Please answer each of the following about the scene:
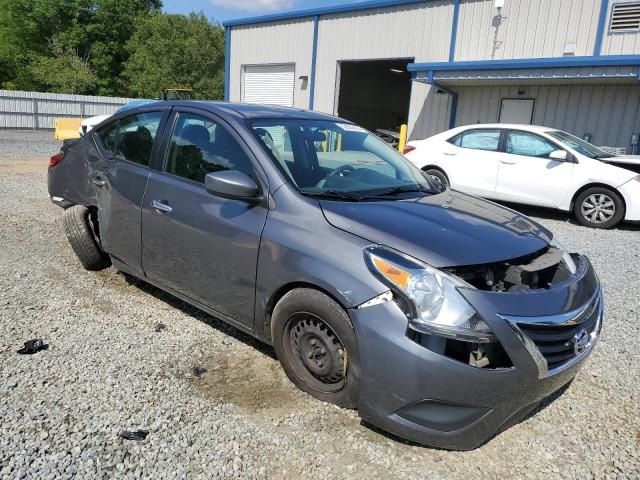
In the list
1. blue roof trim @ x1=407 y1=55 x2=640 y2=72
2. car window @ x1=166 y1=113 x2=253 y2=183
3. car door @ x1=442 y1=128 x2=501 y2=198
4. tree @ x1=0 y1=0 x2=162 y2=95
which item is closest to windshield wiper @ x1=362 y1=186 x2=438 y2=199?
car window @ x1=166 y1=113 x2=253 y2=183

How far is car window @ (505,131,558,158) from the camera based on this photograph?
855cm

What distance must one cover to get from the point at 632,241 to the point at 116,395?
24.4 ft

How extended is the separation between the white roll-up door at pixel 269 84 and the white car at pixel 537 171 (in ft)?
35.1

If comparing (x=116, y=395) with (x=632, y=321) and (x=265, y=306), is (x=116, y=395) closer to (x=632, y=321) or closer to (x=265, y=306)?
(x=265, y=306)

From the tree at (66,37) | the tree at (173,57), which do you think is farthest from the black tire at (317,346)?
the tree at (66,37)

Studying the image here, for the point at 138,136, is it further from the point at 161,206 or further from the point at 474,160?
the point at 474,160

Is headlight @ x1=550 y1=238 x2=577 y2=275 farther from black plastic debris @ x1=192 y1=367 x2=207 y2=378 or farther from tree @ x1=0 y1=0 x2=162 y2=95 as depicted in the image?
tree @ x1=0 y1=0 x2=162 y2=95

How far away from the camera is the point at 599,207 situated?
8258 millimetres

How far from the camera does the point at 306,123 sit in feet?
12.2

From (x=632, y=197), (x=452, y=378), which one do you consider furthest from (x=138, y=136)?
(x=632, y=197)

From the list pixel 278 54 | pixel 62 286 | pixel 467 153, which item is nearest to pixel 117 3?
pixel 278 54

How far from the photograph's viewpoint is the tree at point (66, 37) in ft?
143

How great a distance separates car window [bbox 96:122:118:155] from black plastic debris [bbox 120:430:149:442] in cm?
249

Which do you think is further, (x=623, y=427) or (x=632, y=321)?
(x=632, y=321)
